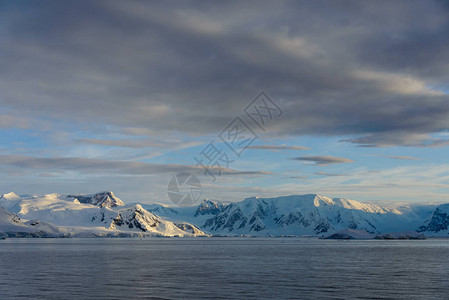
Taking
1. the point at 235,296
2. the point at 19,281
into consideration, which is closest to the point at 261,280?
the point at 235,296

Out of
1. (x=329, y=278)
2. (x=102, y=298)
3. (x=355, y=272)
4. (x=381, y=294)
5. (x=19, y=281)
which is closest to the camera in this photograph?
(x=102, y=298)

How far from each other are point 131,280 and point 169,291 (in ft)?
46.6

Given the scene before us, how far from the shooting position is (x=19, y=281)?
68.9m

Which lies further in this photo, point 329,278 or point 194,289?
point 329,278

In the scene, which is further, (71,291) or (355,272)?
(355,272)

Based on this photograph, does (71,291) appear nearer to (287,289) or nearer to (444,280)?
(287,289)

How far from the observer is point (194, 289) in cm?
6141

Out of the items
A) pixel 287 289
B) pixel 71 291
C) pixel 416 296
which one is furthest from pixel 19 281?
pixel 416 296

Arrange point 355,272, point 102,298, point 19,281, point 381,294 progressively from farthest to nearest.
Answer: point 355,272 < point 19,281 < point 381,294 < point 102,298

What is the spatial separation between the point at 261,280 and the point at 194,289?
46.8 feet

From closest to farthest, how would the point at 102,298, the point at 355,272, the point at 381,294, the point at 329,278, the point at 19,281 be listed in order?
the point at 102,298
the point at 381,294
the point at 19,281
the point at 329,278
the point at 355,272

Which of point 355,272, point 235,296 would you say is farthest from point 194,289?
point 355,272

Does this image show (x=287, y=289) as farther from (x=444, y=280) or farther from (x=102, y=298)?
(x=444, y=280)

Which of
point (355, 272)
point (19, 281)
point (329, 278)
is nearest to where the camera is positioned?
point (19, 281)
